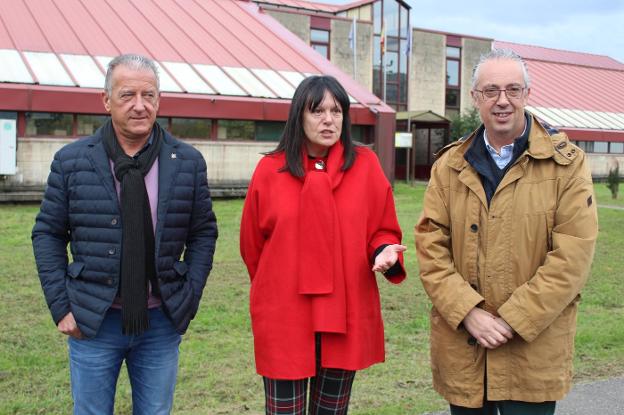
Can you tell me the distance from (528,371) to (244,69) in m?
20.7

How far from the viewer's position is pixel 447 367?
10.2 feet

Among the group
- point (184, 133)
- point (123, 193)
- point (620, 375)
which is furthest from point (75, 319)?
point (184, 133)

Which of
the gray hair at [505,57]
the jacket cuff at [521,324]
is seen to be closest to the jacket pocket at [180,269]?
the jacket cuff at [521,324]

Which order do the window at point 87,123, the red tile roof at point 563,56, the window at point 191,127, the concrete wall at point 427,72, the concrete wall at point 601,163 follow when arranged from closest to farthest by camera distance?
1. the window at point 87,123
2. the window at point 191,127
3. the concrete wall at point 427,72
4. the concrete wall at point 601,163
5. the red tile roof at point 563,56

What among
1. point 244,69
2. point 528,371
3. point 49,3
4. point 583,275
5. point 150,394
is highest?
point 49,3

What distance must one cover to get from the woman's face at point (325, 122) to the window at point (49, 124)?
16.9 meters

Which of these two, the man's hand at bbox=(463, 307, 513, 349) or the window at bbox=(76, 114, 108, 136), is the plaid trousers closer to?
the man's hand at bbox=(463, 307, 513, 349)

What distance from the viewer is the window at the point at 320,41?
100 ft

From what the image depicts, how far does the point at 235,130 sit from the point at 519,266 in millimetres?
18633

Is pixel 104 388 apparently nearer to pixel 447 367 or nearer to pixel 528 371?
pixel 447 367

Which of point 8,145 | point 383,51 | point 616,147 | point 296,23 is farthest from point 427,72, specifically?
point 8,145

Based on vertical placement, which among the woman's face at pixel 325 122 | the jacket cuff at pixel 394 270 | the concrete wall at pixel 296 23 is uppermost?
the concrete wall at pixel 296 23

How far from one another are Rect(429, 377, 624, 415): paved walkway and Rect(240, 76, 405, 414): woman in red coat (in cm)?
166

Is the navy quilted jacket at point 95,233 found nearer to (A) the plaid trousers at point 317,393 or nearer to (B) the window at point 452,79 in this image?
(A) the plaid trousers at point 317,393
